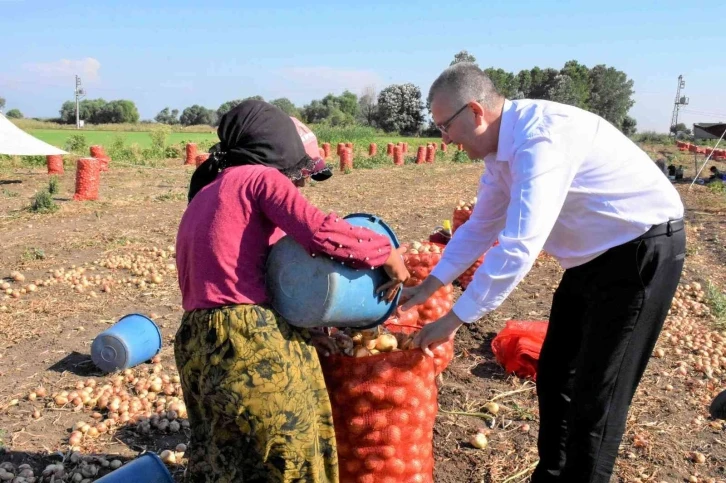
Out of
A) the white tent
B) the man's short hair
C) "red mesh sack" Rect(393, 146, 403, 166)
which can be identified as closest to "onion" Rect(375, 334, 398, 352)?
the man's short hair

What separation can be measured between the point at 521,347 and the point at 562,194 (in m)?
2.21

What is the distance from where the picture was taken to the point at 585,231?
A: 2236 millimetres

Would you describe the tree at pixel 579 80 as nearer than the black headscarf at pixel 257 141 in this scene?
No

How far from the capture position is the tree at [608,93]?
79.4 meters

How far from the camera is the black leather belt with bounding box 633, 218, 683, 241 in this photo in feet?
7.18

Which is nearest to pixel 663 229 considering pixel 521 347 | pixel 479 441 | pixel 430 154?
pixel 479 441

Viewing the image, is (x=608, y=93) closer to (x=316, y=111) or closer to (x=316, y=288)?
(x=316, y=111)

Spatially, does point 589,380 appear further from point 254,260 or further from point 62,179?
→ point 62,179

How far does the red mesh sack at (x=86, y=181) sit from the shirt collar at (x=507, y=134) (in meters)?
10.5

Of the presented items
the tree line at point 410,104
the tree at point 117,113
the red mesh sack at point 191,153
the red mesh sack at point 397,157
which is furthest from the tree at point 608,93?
the red mesh sack at point 191,153

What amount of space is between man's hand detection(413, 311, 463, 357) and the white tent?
590 inches

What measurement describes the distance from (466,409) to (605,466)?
145cm

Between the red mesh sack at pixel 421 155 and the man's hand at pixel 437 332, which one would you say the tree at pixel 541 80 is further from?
the man's hand at pixel 437 332

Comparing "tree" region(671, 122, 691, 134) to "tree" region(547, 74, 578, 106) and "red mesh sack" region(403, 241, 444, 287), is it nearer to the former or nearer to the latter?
"tree" region(547, 74, 578, 106)
